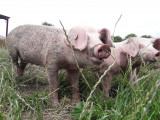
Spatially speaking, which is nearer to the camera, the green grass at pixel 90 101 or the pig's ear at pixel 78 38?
the green grass at pixel 90 101

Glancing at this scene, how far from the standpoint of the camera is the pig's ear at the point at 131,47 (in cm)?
198

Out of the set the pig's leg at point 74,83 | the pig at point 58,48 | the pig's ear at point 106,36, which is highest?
the pig's ear at point 106,36

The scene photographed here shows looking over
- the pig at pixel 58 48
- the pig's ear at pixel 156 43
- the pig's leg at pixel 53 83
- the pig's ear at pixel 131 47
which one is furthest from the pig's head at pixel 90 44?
the pig's ear at pixel 156 43

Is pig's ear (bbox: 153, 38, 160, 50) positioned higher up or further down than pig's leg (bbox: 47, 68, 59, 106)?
higher up

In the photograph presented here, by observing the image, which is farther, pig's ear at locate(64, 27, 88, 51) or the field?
pig's ear at locate(64, 27, 88, 51)

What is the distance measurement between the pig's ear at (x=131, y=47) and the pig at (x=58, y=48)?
27 cm

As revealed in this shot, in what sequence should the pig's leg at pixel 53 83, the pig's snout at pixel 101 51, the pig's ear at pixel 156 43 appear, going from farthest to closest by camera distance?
1. the pig's ear at pixel 156 43
2. the pig's leg at pixel 53 83
3. the pig's snout at pixel 101 51

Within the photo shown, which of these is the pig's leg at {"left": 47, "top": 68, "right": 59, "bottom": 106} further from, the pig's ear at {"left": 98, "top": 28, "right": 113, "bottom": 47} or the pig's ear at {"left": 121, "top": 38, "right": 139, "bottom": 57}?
the pig's ear at {"left": 121, "top": 38, "right": 139, "bottom": 57}

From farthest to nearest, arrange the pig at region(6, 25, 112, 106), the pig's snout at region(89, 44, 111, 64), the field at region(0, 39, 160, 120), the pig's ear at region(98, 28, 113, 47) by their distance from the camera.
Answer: the pig's ear at region(98, 28, 113, 47)
the pig at region(6, 25, 112, 106)
the pig's snout at region(89, 44, 111, 64)
the field at region(0, 39, 160, 120)

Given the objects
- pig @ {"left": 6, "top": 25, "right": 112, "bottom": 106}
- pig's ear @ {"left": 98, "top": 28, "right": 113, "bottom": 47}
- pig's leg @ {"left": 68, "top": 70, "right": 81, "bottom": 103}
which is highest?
pig's ear @ {"left": 98, "top": 28, "right": 113, "bottom": 47}

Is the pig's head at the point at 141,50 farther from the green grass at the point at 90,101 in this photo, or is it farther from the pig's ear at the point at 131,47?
the green grass at the point at 90,101

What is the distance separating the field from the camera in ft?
3.51

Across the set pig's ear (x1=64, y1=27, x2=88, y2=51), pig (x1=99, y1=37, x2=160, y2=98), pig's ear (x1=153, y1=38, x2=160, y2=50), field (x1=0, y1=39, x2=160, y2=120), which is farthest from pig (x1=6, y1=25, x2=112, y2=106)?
pig's ear (x1=153, y1=38, x2=160, y2=50)

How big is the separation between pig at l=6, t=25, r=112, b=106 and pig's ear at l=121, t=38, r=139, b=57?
0.27 m
